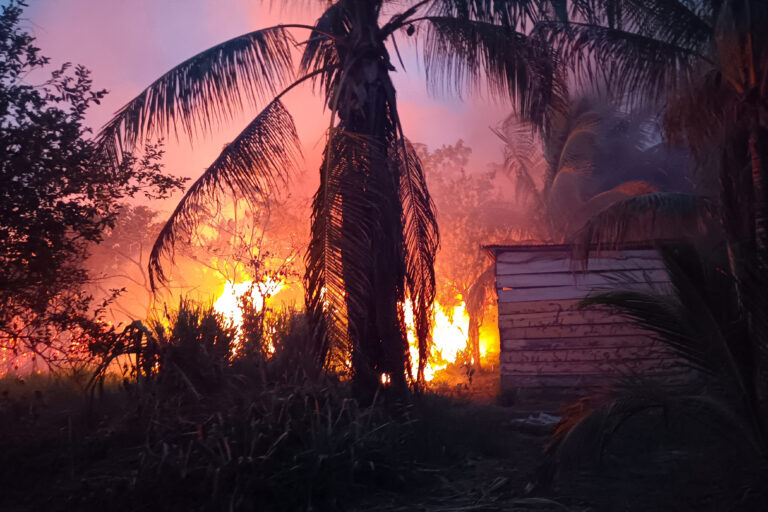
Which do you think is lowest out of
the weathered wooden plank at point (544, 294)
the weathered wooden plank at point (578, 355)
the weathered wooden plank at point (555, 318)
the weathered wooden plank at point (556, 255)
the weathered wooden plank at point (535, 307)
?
the weathered wooden plank at point (578, 355)

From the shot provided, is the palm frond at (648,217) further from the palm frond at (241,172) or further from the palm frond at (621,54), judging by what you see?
the palm frond at (241,172)

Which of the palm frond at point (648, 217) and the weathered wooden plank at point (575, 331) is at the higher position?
the palm frond at point (648, 217)

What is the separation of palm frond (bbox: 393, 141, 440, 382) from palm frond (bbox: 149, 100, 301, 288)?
4.85ft

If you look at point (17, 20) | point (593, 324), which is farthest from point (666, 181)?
point (17, 20)

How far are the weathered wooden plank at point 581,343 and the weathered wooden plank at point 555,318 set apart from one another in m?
0.32

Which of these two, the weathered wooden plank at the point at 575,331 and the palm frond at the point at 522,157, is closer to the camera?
the weathered wooden plank at the point at 575,331

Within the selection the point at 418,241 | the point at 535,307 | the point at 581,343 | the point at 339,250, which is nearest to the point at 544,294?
the point at 535,307

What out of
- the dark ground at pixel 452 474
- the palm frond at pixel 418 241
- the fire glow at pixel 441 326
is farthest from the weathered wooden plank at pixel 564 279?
the dark ground at pixel 452 474

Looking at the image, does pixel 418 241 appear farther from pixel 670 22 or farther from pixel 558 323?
pixel 558 323

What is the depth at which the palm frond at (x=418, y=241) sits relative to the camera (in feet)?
24.8

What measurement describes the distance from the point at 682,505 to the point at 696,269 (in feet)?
5.79

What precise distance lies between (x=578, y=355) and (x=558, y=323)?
0.70 metres

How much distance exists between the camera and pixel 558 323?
11727 millimetres

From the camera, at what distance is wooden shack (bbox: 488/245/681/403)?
11453 mm
